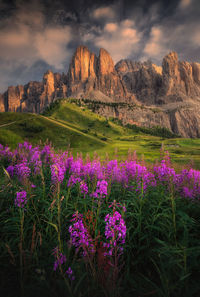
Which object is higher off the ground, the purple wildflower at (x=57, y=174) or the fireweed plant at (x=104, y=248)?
the purple wildflower at (x=57, y=174)

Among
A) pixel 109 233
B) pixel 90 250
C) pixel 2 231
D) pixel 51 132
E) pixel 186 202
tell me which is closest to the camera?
pixel 109 233

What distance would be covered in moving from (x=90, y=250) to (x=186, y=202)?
12.4 ft

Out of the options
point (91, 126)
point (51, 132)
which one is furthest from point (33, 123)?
point (91, 126)

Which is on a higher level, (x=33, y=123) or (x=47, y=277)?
(x=33, y=123)

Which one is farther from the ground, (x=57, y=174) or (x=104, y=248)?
(x=57, y=174)

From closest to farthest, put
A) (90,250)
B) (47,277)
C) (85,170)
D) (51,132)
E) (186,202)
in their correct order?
(90,250) → (47,277) → (186,202) → (85,170) → (51,132)

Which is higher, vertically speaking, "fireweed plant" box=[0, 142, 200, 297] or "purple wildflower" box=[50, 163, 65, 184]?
"purple wildflower" box=[50, 163, 65, 184]

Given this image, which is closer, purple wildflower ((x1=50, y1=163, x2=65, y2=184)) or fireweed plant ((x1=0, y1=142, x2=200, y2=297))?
fireweed plant ((x1=0, y1=142, x2=200, y2=297))

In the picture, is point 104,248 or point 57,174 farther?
point 57,174

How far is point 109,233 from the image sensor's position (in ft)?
8.36

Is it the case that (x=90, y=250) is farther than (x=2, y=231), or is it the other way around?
(x=2, y=231)

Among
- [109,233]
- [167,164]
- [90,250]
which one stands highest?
[167,164]

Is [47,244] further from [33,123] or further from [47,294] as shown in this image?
[33,123]

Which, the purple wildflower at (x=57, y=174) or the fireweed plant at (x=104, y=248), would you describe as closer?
the fireweed plant at (x=104, y=248)
